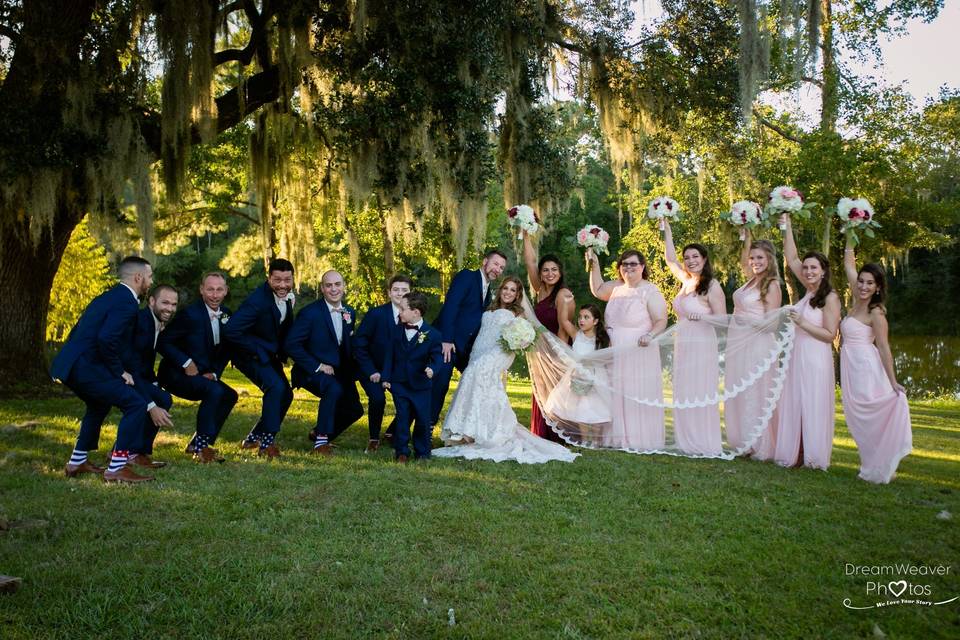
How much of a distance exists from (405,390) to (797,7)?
6.42m

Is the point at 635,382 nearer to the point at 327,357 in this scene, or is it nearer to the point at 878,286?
the point at 878,286

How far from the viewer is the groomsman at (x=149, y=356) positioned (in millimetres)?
5609

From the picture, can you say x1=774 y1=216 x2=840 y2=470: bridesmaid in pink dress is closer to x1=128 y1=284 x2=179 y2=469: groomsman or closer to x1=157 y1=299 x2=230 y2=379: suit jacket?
x1=157 y1=299 x2=230 y2=379: suit jacket

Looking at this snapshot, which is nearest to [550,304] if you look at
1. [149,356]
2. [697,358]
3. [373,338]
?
[697,358]

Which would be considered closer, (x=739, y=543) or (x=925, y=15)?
(x=739, y=543)

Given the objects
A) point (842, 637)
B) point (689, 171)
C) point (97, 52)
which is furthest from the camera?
point (689, 171)

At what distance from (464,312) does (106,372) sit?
3.34m

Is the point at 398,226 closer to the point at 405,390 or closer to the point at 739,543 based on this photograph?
the point at 405,390

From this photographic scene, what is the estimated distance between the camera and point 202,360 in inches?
249

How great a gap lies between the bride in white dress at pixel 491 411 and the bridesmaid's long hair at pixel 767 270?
2.33 m

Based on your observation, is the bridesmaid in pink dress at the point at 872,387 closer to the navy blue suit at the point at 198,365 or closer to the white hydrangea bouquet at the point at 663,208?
the white hydrangea bouquet at the point at 663,208

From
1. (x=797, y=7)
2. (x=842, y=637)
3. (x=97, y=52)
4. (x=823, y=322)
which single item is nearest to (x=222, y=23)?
(x=97, y=52)

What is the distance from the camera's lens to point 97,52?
789cm

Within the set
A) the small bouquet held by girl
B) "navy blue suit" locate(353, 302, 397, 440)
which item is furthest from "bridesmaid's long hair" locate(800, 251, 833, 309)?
"navy blue suit" locate(353, 302, 397, 440)
